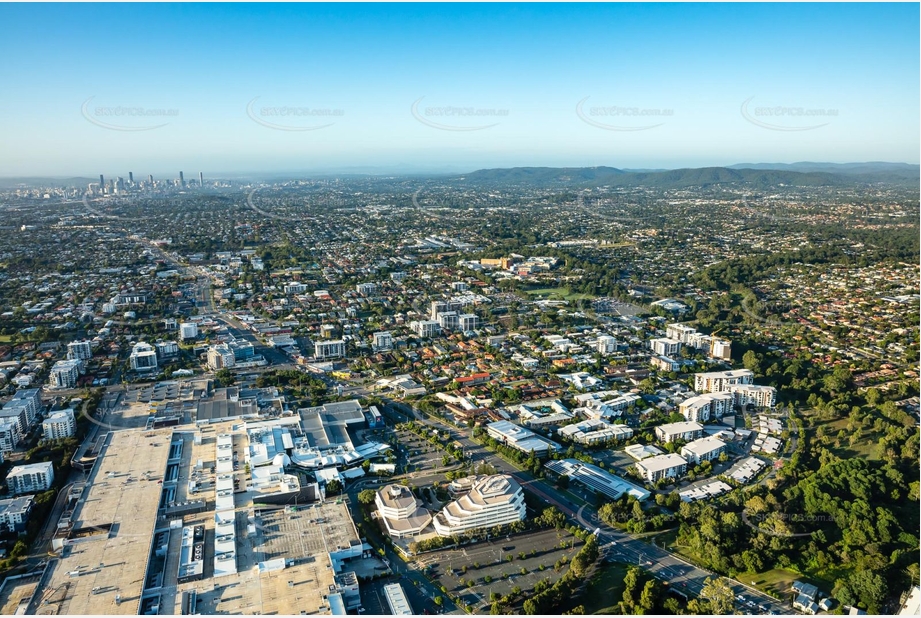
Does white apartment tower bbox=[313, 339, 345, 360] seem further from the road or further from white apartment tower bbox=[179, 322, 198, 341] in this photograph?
the road

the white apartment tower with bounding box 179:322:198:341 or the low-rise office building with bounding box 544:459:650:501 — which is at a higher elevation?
the white apartment tower with bounding box 179:322:198:341

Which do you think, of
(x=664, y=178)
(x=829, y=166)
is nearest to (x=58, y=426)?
(x=664, y=178)

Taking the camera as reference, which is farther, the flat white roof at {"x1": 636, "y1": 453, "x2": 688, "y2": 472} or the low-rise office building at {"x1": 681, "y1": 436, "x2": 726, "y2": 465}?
the low-rise office building at {"x1": 681, "y1": 436, "x2": 726, "y2": 465}

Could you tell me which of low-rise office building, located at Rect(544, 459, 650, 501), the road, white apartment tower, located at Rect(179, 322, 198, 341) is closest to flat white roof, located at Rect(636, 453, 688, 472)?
low-rise office building, located at Rect(544, 459, 650, 501)

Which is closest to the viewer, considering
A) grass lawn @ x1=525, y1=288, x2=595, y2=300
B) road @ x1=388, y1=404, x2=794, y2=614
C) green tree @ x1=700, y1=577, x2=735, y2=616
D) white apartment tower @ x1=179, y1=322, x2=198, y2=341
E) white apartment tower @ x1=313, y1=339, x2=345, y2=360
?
green tree @ x1=700, y1=577, x2=735, y2=616

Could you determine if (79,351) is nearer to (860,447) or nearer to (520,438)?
(520,438)

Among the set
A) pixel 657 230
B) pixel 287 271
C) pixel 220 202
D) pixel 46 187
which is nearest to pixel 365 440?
pixel 287 271

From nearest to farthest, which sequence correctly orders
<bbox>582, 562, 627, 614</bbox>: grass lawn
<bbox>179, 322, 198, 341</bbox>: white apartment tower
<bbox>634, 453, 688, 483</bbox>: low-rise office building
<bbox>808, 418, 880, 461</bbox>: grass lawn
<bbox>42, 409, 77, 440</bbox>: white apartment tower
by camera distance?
<bbox>582, 562, 627, 614</bbox>: grass lawn
<bbox>634, 453, 688, 483</bbox>: low-rise office building
<bbox>808, 418, 880, 461</bbox>: grass lawn
<bbox>42, 409, 77, 440</bbox>: white apartment tower
<bbox>179, 322, 198, 341</bbox>: white apartment tower
